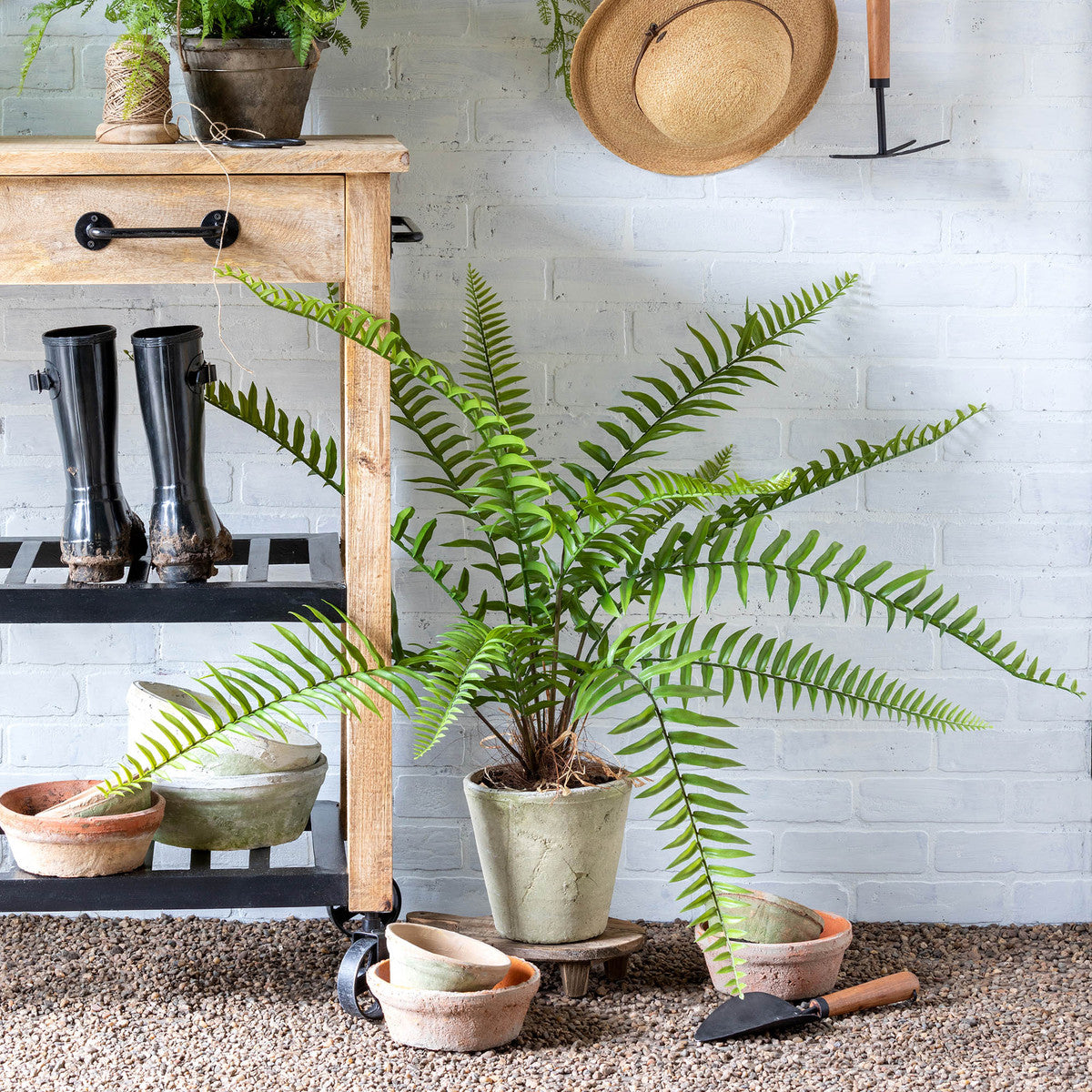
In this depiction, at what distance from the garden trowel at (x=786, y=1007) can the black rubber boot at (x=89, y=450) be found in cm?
96

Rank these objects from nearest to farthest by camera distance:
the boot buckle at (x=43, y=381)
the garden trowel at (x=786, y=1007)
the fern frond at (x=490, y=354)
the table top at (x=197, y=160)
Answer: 1. the table top at (x=197, y=160)
2. the boot buckle at (x=43, y=381)
3. the garden trowel at (x=786, y=1007)
4. the fern frond at (x=490, y=354)

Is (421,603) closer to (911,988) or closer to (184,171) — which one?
(184,171)

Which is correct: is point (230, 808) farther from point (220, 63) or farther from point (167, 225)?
point (220, 63)

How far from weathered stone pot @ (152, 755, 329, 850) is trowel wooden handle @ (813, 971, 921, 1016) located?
754mm

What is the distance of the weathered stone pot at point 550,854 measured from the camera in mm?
1590

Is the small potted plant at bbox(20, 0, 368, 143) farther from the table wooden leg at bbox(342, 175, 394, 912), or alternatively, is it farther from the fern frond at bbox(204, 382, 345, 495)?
the fern frond at bbox(204, 382, 345, 495)

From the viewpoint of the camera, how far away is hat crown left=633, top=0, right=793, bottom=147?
5.29ft

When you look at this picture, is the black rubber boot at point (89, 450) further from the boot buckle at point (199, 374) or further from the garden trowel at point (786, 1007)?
the garden trowel at point (786, 1007)

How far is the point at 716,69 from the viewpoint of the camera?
5.29 feet

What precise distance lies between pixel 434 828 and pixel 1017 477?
1066 millimetres

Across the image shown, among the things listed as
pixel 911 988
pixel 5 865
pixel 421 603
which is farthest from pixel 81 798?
pixel 911 988

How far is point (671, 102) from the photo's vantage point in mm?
1647

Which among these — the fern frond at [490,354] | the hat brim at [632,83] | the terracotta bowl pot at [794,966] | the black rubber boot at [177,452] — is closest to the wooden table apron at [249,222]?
the black rubber boot at [177,452]

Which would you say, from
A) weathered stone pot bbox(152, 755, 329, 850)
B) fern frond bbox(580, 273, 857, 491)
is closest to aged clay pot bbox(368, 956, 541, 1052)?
weathered stone pot bbox(152, 755, 329, 850)
